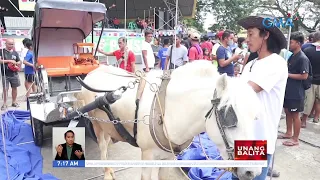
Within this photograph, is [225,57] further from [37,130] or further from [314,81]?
[37,130]

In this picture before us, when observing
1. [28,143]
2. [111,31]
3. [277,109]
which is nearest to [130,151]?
[28,143]

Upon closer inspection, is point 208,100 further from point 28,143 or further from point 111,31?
point 111,31

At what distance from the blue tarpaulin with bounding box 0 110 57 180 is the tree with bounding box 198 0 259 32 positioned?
80.0ft

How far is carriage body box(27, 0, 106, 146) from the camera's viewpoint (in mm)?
3541

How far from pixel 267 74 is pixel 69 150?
1262 millimetres

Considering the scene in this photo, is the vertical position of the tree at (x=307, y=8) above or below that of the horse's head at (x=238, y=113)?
above

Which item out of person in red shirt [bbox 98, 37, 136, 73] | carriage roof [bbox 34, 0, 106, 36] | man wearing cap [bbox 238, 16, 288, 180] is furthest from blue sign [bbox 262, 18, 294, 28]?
person in red shirt [bbox 98, 37, 136, 73]

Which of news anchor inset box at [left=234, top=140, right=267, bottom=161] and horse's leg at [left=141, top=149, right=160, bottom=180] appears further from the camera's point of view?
horse's leg at [left=141, top=149, right=160, bottom=180]

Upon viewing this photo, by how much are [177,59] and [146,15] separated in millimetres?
15188

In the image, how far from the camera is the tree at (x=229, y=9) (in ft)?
83.7

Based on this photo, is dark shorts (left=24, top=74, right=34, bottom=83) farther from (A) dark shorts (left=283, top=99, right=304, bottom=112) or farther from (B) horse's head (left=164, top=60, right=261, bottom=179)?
(A) dark shorts (left=283, top=99, right=304, bottom=112)

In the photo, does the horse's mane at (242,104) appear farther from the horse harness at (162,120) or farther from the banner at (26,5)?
the banner at (26,5)

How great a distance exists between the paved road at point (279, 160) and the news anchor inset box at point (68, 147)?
1.67 metres

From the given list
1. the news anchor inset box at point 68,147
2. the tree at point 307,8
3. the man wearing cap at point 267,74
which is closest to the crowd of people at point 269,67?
the man wearing cap at point 267,74
